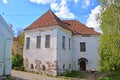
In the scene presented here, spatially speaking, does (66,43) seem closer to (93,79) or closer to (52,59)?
(52,59)

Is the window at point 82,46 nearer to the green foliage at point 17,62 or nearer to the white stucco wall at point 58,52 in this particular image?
the white stucco wall at point 58,52


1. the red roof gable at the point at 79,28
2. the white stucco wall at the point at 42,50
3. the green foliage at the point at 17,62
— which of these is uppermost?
the red roof gable at the point at 79,28

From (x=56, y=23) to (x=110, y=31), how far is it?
9.34 meters

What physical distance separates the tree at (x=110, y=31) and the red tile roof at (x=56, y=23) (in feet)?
28.0

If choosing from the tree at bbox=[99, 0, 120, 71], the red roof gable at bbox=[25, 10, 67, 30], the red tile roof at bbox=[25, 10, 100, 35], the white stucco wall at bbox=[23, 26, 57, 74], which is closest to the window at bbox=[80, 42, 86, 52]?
the red tile roof at bbox=[25, 10, 100, 35]

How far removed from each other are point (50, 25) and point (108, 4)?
976 cm

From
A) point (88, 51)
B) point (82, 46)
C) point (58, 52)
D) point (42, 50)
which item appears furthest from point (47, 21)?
point (88, 51)

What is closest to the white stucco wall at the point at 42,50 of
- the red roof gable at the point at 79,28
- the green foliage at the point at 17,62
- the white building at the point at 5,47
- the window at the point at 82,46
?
the green foliage at the point at 17,62

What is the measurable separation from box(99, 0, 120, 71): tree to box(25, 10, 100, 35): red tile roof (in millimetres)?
8528

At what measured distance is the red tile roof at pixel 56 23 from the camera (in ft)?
95.3

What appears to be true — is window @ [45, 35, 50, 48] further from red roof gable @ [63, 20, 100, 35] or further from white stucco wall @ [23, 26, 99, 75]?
red roof gable @ [63, 20, 100, 35]

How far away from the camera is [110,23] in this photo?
20109 millimetres

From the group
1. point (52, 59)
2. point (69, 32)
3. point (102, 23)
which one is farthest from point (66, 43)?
point (102, 23)

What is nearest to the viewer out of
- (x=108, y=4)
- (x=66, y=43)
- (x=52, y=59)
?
(x=108, y=4)
